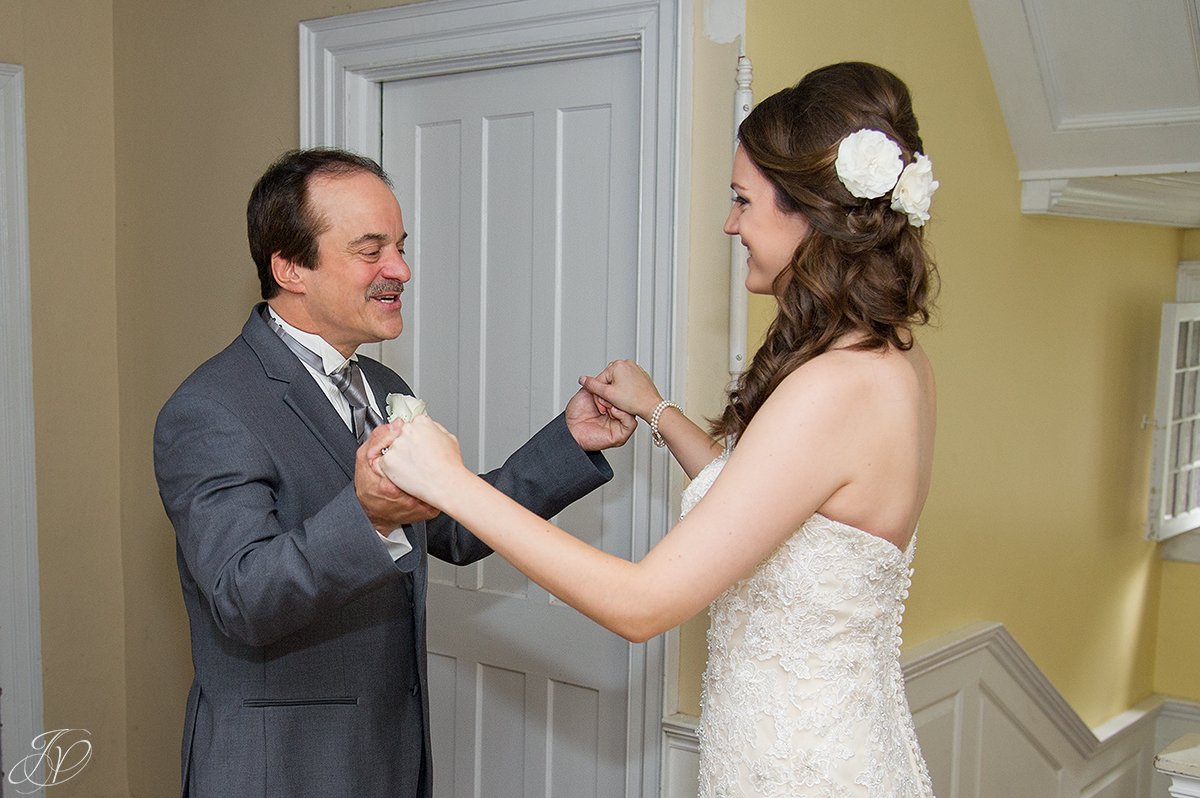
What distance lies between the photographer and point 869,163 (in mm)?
1666

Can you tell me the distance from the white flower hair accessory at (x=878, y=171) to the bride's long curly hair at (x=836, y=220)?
0.12 ft

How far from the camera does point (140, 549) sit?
3639 millimetres

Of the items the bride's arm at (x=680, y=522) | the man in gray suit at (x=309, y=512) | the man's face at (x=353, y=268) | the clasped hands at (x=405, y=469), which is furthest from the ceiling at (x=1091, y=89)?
the clasped hands at (x=405, y=469)

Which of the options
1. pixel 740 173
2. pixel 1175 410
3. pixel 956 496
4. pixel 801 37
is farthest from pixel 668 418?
pixel 1175 410

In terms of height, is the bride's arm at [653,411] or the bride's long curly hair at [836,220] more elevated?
the bride's long curly hair at [836,220]

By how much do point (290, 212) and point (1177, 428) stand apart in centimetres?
486

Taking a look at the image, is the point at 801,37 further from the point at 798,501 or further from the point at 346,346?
the point at 798,501

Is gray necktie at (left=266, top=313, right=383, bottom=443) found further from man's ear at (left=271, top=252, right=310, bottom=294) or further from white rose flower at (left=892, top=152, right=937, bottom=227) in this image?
white rose flower at (left=892, top=152, right=937, bottom=227)

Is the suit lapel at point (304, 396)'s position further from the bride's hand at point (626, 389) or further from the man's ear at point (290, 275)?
the bride's hand at point (626, 389)

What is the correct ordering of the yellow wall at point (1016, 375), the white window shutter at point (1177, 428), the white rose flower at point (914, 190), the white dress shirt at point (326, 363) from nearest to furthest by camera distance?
the white rose flower at point (914, 190)
the white dress shirt at point (326, 363)
the yellow wall at point (1016, 375)
the white window shutter at point (1177, 428)

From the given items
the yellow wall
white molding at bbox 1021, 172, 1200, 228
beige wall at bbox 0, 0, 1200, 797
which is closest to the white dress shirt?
the yellow wall

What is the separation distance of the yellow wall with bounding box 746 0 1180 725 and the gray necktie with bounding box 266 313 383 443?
0.89m

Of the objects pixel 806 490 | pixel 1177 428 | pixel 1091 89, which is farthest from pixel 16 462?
pixel 1177 428

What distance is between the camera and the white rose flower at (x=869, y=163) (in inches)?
65.5
